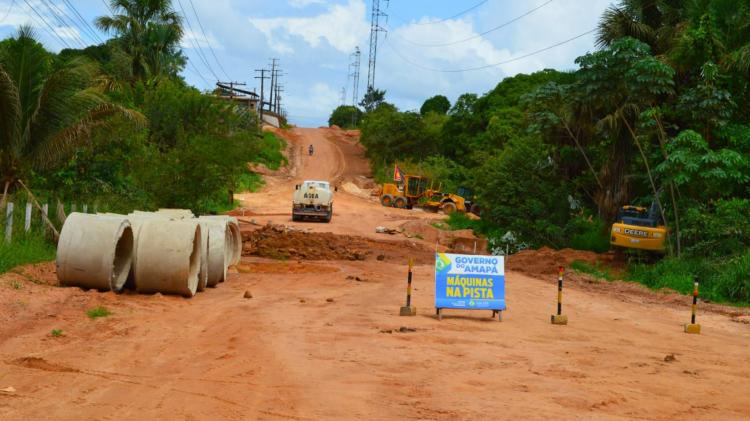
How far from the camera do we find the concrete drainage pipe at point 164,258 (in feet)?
55.5

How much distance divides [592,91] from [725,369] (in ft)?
64.0

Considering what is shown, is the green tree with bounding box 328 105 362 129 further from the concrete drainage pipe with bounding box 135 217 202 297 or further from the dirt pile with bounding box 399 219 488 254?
the concrete drainage pipe with bounding box 135 217 202 297

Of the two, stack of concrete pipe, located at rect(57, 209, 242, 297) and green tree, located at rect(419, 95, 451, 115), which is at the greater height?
green tree, located at rect(419, 95, 451, 115)

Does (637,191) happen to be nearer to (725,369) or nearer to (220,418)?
(725,369)

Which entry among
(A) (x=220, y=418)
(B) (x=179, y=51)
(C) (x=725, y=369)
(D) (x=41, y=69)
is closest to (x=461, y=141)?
(B) (x=179, y=51)

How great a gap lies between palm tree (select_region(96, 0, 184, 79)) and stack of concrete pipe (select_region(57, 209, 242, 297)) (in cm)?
3492

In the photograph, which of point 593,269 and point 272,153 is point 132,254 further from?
point 272,153

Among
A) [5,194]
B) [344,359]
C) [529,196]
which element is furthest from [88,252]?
[529,196]

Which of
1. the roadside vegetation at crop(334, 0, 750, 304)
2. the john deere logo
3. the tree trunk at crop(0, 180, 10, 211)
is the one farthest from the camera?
the john deere logo

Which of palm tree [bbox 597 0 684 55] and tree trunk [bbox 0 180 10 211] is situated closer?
tree trunk [bbox 0 180 10 211]

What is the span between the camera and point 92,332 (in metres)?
12.5

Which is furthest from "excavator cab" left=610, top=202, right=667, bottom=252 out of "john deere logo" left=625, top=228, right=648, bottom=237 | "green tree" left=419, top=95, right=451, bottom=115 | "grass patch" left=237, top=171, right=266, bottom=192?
"green tree" left=419, top=95, right=451, bottom=115

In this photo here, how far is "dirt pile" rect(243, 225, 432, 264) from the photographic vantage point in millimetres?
28797

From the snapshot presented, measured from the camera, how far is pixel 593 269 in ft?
95.1
